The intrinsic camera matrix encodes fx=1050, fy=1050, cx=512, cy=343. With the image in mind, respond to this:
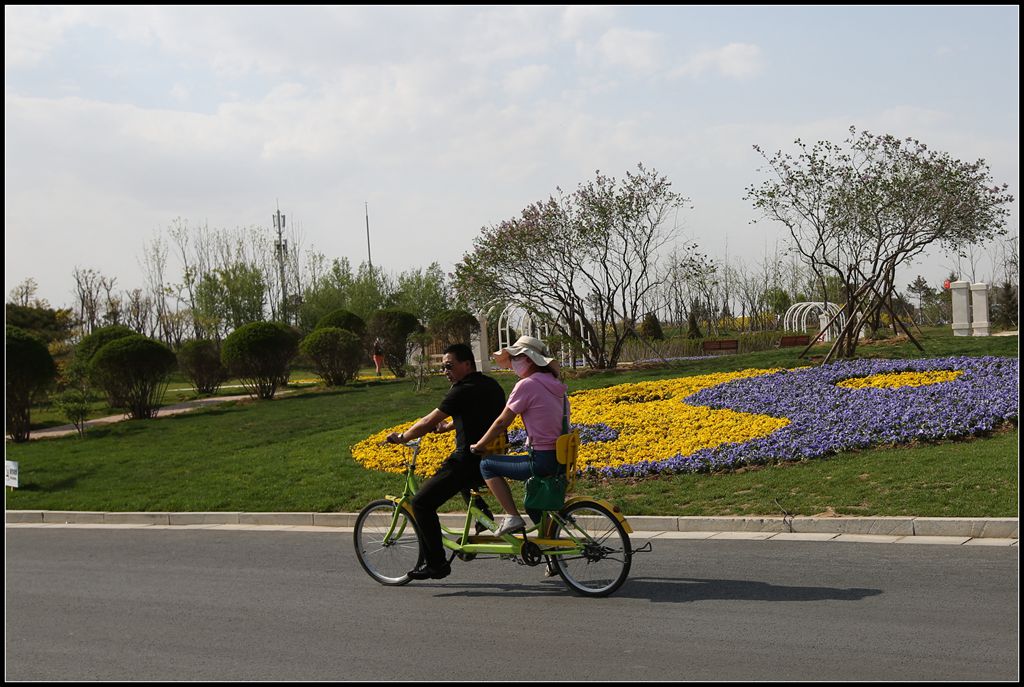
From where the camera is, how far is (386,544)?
28.8 feet

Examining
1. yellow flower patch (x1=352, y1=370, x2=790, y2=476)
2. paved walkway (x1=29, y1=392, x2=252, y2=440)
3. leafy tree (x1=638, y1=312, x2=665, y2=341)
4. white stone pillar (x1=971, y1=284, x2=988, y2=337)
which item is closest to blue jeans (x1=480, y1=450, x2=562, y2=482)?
yellow flower patch (x1=352, y1=370, x2=790, y2=476)

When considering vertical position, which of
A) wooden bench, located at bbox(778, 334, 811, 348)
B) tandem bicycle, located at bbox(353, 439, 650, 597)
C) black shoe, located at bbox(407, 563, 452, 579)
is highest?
wooden bench, located at bbox(778, 334, 811, 348)

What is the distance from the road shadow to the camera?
754 centimetres

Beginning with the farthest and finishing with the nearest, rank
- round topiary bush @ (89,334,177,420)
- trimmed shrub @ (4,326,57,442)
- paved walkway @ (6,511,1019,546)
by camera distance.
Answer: round topiary bush @ (89,334,177,420), trimmed shrub @ (4,326,57,442), paved walkway @ (6,511,1019,546)

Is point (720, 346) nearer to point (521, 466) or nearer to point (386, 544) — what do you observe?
point (386, 544)

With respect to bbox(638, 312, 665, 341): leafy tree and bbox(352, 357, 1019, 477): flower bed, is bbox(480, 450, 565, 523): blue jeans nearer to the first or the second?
bbox(352, 357, 1019, 477): flower bed

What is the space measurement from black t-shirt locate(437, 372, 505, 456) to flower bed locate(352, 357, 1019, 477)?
18.6 ft

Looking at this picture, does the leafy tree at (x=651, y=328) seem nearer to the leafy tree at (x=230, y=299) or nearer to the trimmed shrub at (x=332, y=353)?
the trimmed shrub at (x=332, y=353)

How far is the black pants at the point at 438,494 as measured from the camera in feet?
27.1

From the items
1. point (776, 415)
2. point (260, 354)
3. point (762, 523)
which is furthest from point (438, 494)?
point (260, 354)

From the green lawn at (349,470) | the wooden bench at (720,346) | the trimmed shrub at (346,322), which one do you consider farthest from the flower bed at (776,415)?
the trimmed shrub at (346,322)

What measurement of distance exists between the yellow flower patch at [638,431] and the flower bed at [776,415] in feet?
0.06

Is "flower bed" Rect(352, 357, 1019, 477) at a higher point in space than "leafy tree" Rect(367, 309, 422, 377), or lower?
lower

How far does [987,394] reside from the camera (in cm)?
1490
